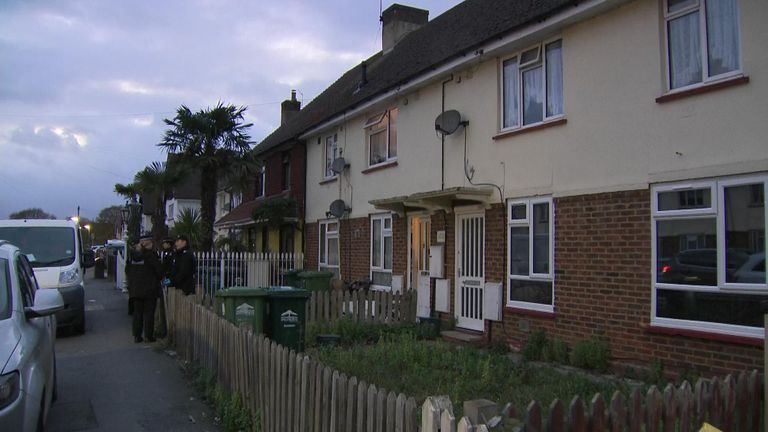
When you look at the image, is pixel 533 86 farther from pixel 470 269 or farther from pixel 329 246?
pixel 329 246

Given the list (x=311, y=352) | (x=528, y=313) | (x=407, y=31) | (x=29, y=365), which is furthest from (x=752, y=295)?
(x=407, y=31)

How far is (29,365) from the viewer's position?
426cm

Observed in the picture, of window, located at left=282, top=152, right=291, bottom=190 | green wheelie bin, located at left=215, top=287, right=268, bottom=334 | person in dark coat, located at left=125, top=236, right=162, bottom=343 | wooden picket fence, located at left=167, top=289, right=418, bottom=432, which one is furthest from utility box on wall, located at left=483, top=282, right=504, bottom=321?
window, located at left=282, top=152, right=291, bottom=190

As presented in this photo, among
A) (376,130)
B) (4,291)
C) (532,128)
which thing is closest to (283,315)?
(4,291)

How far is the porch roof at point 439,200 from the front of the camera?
32.9 ft

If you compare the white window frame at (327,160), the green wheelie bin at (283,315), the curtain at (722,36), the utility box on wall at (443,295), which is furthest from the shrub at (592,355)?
the white window frame at (327,160)

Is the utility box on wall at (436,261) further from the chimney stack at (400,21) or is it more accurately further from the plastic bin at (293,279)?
the chimney stack at (400,21)

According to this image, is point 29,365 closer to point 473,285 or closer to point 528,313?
point 528,313

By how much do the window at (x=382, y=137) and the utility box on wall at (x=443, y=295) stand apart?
3459 mm

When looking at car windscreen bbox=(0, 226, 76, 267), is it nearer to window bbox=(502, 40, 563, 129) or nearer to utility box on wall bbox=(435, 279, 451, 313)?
utility box on wall bbox=(435, 279, 451, 313)

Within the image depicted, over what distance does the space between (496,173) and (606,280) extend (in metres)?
2.85

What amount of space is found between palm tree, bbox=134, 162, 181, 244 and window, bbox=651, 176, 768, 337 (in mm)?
14979

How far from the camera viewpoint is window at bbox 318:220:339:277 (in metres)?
16.4

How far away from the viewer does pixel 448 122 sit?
10984mm
